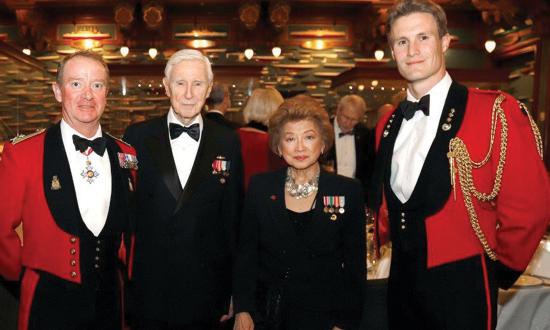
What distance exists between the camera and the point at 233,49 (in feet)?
37.8

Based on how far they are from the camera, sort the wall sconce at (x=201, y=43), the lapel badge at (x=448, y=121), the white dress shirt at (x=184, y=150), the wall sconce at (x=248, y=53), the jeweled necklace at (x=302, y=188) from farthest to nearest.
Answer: the wall sconce at (x=201, y=43)
the wall sconce at (x=248, y=53)
the white dress shirt at (x=184, y=150)
the jeweled necklace at (x=302, y=188)
the lapel badge at (x=448, y=121)

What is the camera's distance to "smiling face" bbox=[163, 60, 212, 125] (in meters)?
2.44

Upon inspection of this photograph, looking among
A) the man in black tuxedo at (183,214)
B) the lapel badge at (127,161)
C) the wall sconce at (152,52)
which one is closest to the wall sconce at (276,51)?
the wall sconce at (152,52)

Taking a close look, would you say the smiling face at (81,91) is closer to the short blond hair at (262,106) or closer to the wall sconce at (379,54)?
the short blond hair at (262,106)

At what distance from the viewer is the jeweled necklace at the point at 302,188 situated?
239 centimetres

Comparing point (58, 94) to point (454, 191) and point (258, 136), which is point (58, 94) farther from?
point (258, 136)

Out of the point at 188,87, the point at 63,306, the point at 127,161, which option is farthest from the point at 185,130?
the point at 63,306

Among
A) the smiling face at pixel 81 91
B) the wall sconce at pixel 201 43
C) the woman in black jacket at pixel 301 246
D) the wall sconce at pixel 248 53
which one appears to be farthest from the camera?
the wall sconce at pixel 201 43

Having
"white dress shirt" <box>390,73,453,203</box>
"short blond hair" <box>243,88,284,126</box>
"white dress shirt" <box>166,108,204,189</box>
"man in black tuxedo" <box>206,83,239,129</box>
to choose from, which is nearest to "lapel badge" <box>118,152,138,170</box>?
"white dress shirt" <box>166,108,204,189</box>

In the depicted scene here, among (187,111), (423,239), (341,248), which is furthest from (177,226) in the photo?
(423,239)

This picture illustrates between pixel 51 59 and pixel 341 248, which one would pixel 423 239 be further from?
pixel 51 59

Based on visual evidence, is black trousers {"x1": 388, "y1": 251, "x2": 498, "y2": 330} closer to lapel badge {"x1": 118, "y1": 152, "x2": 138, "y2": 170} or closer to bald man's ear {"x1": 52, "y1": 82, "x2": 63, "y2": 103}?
lapel badge {"x1": 118, "y1": 152, "x2": 138, "y2": 170}

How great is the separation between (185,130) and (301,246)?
0.74 metres

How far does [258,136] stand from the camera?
4121 mm
